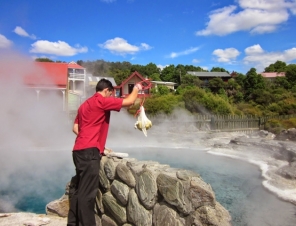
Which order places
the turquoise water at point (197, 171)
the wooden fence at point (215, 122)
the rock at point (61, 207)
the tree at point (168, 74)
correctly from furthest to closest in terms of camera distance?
the tree at point (168, 74) → the wooden fence at point (215, 122) → the turquoise water at point (197, 171) → the rock at point (61, 207)

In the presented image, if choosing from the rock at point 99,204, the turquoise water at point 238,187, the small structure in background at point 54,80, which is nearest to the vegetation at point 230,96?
the small structure in background at point 54,80

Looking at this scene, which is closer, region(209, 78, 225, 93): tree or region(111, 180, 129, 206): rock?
region(111, 180, 129, 206): rock

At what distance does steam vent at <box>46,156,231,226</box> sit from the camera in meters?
2.05

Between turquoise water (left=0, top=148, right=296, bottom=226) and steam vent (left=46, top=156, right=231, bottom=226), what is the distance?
1925mm

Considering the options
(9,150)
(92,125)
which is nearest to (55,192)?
(92,125)

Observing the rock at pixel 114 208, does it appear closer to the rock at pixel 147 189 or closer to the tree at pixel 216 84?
the rock at pixel 147 189

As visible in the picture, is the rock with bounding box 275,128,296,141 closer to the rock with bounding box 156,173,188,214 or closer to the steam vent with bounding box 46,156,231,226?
the steam vent with bounding box 46,156,231,226

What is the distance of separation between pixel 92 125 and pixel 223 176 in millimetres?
4723

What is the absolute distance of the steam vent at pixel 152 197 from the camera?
2049mm

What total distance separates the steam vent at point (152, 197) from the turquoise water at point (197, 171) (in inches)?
75.8

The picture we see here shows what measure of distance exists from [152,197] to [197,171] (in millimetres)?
4741

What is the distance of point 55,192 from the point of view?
513cm

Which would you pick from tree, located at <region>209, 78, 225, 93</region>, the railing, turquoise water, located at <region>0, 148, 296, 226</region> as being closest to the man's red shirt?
turquoise water, located at <region>0, 148, 296, 226</region>

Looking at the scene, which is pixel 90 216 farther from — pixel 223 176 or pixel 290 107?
pixel 290 107
